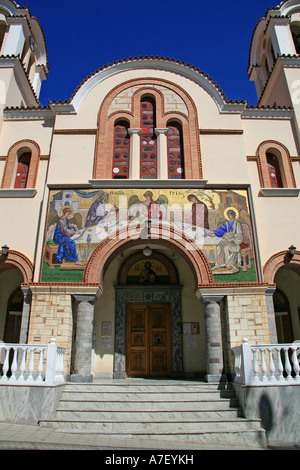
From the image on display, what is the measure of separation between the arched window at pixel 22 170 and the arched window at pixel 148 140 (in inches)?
156

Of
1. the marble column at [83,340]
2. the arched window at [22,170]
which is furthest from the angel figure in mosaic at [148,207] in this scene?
the arched window at [22,170]

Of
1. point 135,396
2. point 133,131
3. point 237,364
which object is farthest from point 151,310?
point 133,131

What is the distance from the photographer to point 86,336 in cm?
921

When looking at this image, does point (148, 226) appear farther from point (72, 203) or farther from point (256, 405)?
point (256, 405)

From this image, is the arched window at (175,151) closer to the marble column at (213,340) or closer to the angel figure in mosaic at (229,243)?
the angel figure in mosaic at (229,243)

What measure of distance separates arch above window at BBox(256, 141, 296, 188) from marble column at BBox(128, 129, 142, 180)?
4.02 m

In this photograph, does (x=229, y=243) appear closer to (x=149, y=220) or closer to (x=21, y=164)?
(x=149, y=220)

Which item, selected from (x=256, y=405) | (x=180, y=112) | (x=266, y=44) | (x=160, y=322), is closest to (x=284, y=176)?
(x=180, y=112)

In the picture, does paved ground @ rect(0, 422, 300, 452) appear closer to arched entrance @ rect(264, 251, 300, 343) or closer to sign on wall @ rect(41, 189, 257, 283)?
sign on wall @ rect(41, 189, 257, 283)

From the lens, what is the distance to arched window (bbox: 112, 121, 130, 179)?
11359mm

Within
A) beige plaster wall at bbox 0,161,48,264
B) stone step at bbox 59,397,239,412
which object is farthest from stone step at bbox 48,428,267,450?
beige plaster wall at bbox 0,161,48,264

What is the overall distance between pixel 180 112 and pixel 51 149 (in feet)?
15.1

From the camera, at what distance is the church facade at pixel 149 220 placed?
949 cm

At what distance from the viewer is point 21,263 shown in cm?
1017
